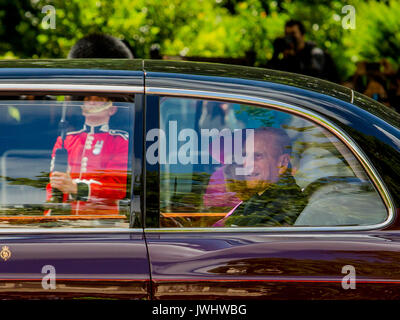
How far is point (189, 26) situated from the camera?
11.6 metres

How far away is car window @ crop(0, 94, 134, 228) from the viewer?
2.76 meters

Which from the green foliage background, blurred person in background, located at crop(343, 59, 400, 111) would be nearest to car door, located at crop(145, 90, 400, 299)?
blurred person in background, located at crop(343, 59, 400, 111)

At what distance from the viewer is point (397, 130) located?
110 inches

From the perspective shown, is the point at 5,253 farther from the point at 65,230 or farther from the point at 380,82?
the point at 380,82

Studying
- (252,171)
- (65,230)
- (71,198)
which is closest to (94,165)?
(71,198)

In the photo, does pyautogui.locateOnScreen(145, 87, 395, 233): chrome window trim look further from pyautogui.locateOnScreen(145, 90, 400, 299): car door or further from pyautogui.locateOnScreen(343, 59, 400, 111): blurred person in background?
pyautogui.locateOnScreen(343, 59, 400, 111): blurred person in background

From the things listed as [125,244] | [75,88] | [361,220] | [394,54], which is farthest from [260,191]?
[394,54]

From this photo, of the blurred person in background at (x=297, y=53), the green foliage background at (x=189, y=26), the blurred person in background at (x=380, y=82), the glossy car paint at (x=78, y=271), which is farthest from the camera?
the green foliage background at (x=189, y=26)

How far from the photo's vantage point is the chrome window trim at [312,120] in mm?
2672

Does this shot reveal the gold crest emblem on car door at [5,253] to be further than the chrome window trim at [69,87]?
No

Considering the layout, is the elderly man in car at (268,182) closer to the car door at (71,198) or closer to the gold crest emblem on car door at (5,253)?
the car door at (71,198)

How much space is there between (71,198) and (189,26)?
912 cm

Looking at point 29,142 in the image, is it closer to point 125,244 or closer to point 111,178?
point 111,178

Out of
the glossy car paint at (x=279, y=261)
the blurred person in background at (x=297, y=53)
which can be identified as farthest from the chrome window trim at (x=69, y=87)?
the blurred person in background at (x=297, y=53)
